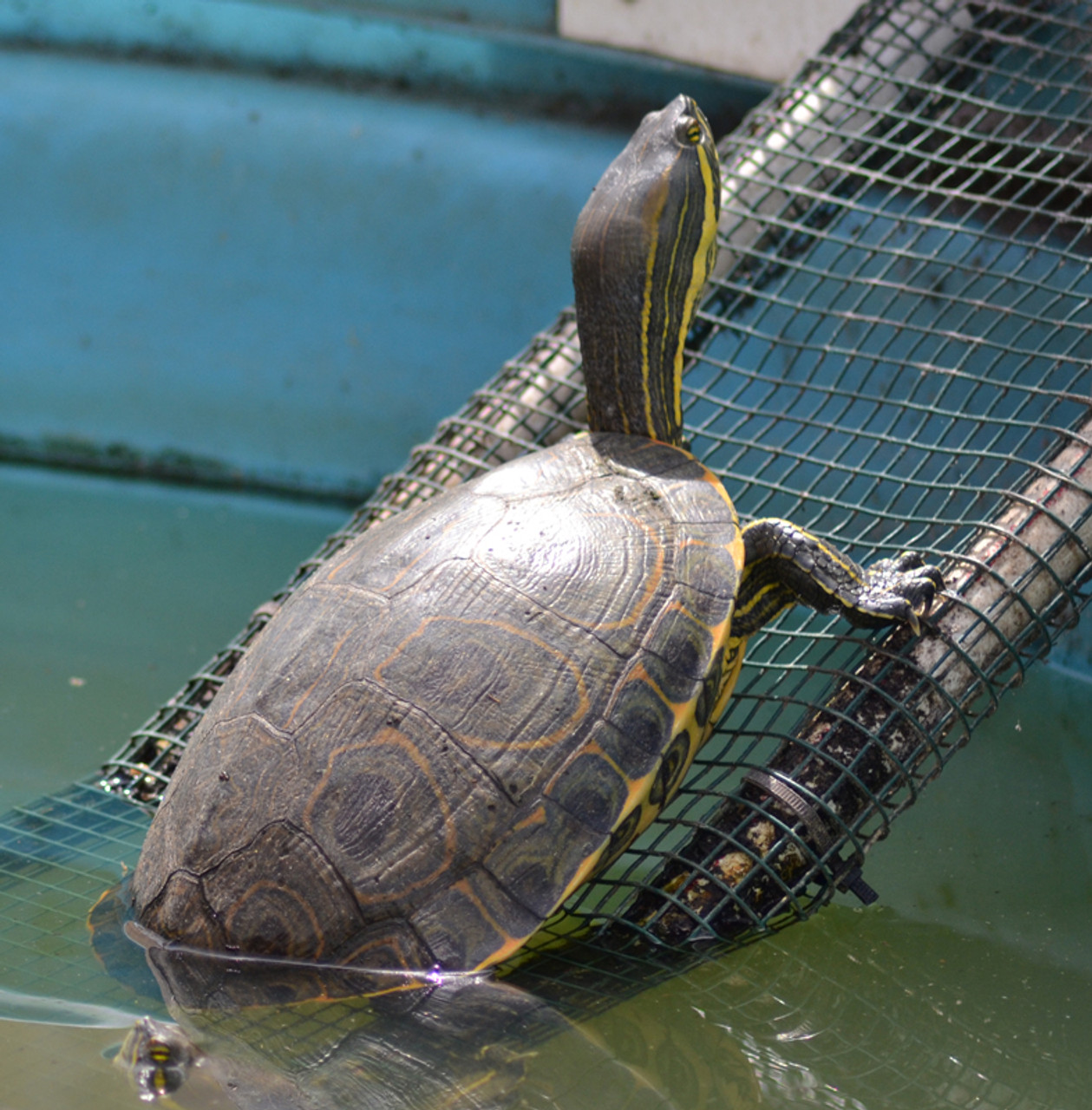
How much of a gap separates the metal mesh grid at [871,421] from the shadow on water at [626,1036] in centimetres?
14

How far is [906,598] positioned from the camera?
2018mm

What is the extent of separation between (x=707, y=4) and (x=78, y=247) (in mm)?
2238

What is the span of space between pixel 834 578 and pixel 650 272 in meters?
0.70

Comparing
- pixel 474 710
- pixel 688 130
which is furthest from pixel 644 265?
pixel 474 710

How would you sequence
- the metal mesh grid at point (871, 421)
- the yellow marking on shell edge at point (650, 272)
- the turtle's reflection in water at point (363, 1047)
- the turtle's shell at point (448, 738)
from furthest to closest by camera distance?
the yellow marking on shell edge at point (650, 272) → the metal mesh grid at point (871, 421) → the turtle's shell at point (448, 738) → the turtle's reflection in water at point (363, 1047)

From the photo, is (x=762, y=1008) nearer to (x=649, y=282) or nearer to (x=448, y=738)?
(x=448, y=738)

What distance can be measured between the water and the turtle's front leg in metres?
0.52

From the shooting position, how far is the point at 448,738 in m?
1.74

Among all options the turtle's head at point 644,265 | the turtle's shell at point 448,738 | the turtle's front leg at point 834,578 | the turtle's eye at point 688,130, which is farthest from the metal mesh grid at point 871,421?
the turtle's eye at point 688,130

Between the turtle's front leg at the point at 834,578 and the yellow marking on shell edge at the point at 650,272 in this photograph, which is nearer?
the turtle's front leg at the point at 834,578

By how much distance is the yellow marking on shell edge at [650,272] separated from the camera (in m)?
2.32

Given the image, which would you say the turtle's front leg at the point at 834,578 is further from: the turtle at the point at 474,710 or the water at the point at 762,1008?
the water at the point at 762,1008

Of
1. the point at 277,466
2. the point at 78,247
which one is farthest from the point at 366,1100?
the point at 78,247

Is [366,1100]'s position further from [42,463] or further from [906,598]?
[42,463]
